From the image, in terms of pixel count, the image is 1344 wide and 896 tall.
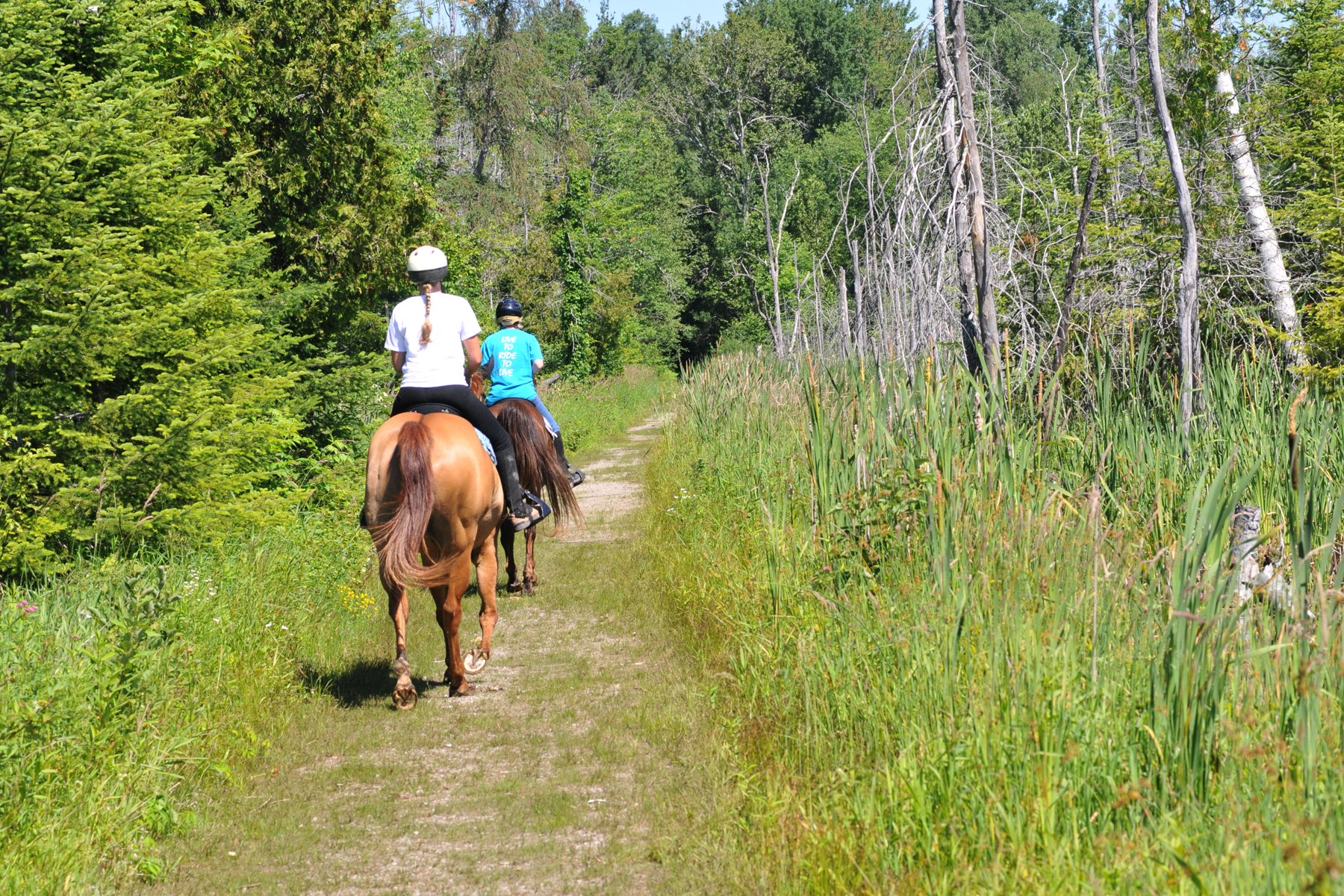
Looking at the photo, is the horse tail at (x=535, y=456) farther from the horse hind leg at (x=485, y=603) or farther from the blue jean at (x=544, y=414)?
the horse hind leg at (x=485, y=603)

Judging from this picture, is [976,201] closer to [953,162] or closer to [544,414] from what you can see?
[953,162]

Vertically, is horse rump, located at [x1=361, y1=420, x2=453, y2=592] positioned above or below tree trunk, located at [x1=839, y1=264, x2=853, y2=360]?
below

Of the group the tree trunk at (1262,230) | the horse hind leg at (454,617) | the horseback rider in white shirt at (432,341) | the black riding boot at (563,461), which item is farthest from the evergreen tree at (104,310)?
the tree trunk at (1262,230)

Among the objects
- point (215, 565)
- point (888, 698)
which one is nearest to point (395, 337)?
point (215, 565)

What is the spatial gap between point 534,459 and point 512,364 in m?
0.92

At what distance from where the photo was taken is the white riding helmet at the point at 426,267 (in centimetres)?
536

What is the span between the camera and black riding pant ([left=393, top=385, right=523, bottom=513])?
5477mm

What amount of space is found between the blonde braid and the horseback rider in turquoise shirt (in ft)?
8.37

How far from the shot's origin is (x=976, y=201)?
5012 mm

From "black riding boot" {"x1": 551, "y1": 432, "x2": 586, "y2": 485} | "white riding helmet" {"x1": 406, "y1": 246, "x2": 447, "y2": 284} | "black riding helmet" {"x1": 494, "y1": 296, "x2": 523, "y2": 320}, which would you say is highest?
"white riding helmet" {"x1": 406, "y1": 246, "x2": 447, "y2": 284}

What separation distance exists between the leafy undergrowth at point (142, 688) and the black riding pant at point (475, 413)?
52.6 inches

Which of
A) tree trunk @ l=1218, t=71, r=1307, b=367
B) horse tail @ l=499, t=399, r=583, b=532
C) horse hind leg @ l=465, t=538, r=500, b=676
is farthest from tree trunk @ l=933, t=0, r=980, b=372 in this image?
tree trunk @ l=1218, t=71, r=1307, b=367

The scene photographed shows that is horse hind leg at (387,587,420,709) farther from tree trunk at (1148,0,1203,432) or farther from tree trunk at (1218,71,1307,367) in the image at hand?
tree trunk at (1218,71,1307,367)

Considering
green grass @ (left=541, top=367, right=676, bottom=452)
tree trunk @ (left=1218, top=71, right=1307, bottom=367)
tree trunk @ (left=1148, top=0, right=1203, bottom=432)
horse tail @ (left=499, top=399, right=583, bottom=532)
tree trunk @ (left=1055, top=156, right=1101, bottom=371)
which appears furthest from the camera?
green grass @ (left=541, top=367, right=676, bottom=452)
